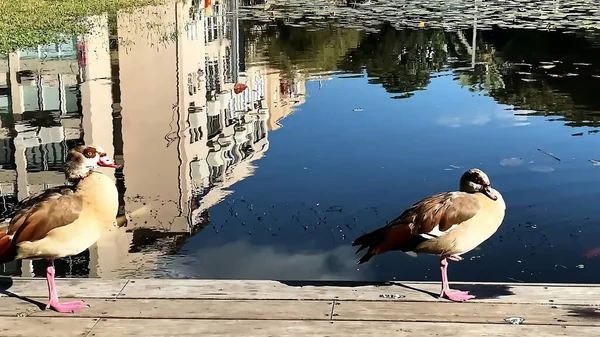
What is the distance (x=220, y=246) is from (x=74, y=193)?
4.00 m

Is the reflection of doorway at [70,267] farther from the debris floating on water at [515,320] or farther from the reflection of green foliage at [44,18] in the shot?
the reflection of green foliage at [44,18]

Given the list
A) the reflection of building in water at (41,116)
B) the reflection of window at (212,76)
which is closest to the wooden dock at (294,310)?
the reflection of building in water at (41,116)

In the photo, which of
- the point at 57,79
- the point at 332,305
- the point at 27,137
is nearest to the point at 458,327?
the point at 332,305

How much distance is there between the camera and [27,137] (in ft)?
56.1

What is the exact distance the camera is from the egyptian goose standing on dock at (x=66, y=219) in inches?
241

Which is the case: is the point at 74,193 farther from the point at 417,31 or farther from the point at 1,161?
the point at 417,31

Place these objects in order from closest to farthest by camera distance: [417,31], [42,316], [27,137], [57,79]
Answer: [42,316], [27,137], [57,79], [417,31]

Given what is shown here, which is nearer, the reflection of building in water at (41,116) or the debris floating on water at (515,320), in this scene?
the debris floating on water at (515,320)

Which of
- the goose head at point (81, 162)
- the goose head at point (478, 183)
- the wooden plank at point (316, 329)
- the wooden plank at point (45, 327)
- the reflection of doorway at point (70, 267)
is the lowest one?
the reflection of doorway at point (70, 267)

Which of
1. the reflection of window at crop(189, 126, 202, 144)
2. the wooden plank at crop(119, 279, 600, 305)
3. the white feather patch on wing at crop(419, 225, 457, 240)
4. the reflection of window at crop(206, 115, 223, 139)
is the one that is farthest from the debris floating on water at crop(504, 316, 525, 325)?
the reflection of window at crop(206, 115, 223, 139)

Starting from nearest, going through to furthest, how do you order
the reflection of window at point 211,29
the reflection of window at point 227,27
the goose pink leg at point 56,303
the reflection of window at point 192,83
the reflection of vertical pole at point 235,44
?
the goose pink leg at point 56,303
the reflection of window at point 192,83
the reflection of vertical pole at point 235,44
the reflection of window at point 211,29
the reflection of window at point 227,27

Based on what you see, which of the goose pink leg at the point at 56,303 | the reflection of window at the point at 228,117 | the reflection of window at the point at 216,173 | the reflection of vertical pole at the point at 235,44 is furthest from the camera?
the reflection of vertical pole at the point at 235,44

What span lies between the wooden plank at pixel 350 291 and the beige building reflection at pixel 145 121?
3193mm

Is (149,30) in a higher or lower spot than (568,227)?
higher
